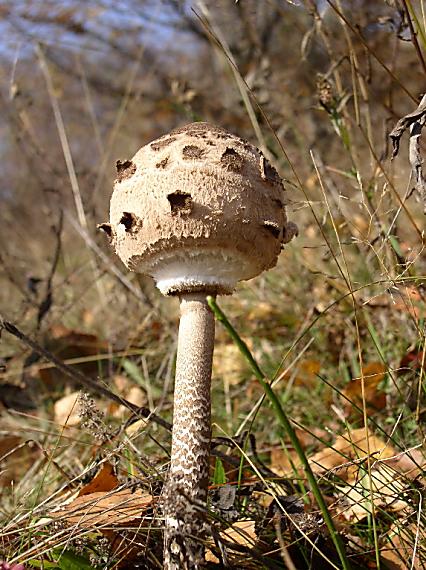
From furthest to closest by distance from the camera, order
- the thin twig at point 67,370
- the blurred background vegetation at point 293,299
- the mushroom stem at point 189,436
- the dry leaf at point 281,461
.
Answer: the dry leaf at point 281,461 → the blurred background vegetation at point 293,299 → the thin twig at point 67,370 → the mushroom stem at point 189,436

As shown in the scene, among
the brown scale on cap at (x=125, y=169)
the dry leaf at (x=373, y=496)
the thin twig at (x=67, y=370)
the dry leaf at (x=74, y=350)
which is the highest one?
the dry leaf at (x=74, y=350)

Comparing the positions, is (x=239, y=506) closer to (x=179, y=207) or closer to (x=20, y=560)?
(x=20, y=560)

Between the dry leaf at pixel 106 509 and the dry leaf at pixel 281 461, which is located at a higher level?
the dry leaf at pixel 281 461

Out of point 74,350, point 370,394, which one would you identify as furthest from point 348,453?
point 74,350

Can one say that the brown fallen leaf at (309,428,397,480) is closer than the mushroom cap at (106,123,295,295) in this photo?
No

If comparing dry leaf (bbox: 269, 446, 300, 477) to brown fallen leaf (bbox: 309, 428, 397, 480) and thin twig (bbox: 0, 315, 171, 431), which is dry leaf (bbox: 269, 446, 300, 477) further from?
thin twig (bbox: 0, 315, 171, 431)

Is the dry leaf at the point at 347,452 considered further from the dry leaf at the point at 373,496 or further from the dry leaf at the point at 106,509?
the dry leaf at the point at 106,509

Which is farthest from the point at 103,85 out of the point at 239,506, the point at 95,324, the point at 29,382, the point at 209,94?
the point at 239,506

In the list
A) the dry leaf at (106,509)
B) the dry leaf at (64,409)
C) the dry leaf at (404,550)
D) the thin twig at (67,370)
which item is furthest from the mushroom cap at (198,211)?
the dry leaf at (64,409)

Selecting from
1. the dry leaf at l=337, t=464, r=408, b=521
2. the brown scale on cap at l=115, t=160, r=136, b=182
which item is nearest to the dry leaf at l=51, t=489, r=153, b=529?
the dry leaf at l=337, t=464, r=408, b=521
